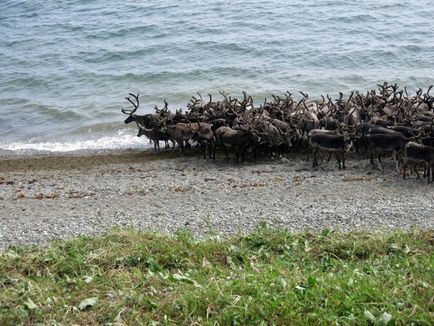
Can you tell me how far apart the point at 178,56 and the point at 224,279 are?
904 inches

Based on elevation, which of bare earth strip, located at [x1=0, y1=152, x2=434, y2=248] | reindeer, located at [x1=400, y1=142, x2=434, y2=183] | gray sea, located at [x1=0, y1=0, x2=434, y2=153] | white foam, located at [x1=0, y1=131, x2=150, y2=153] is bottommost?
→ white foam, located at [x1=0, y1=131, x2=150, y2=153]

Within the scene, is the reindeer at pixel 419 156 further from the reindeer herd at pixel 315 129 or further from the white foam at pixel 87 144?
the white foam at pixel 87 144

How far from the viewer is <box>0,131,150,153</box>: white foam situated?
2006 centimetres

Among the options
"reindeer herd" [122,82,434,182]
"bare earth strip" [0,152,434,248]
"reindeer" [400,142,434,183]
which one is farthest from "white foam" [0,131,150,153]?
"reindeer" [400,142,434,183]

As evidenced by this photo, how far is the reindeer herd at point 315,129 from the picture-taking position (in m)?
15.1

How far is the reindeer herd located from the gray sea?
108 inches

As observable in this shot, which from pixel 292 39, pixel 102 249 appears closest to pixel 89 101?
pixel 292 39

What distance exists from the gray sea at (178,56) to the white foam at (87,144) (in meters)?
0.04

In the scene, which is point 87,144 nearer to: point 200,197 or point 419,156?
point 200,197

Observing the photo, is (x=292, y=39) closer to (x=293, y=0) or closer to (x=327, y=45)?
(x=327, y=45)

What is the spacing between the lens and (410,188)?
13.6m

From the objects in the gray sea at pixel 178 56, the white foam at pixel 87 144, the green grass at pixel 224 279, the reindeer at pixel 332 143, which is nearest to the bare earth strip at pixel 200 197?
the reindeer at pixel 332 143

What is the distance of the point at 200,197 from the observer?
1356 centimetres

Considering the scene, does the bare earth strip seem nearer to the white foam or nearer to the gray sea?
the white foam
